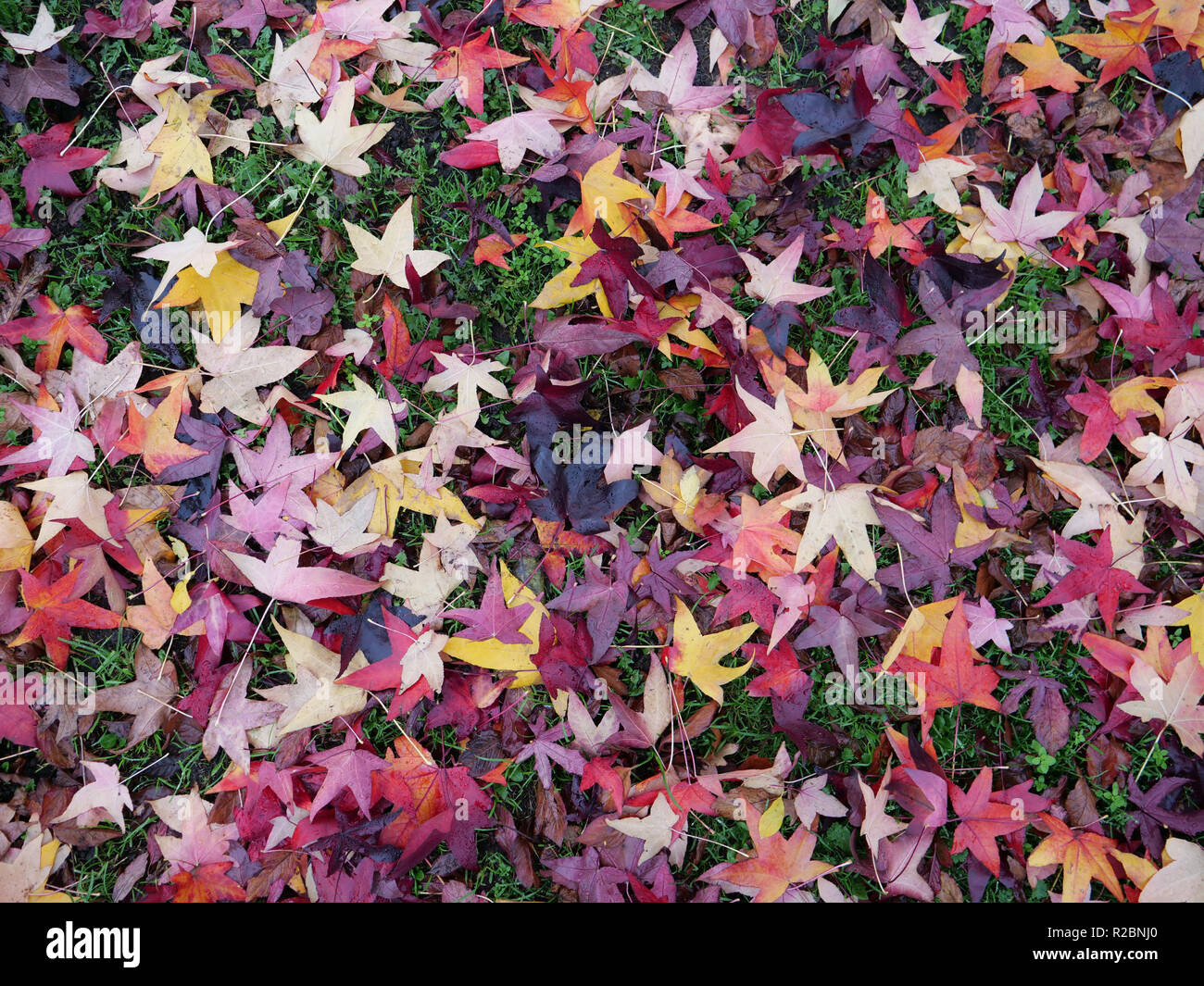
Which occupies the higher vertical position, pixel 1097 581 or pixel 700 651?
pixel 1097 581

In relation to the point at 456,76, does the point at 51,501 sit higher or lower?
lower

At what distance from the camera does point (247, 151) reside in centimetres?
222

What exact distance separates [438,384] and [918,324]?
Answer: 1432mm

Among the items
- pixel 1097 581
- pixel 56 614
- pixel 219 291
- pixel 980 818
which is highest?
pixel 219 291

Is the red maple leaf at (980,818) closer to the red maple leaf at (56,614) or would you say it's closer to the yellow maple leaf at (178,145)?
the red maple leaf at (56,614)

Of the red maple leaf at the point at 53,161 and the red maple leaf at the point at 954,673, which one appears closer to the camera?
the red maple leaf at the point at 954,673

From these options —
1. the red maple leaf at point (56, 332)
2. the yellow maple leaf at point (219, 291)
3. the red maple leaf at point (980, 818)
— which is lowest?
the red maple leaf at point (980, 818)

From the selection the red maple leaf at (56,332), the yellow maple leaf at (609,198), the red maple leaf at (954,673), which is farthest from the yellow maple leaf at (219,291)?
the red maple leaf at (954,673)

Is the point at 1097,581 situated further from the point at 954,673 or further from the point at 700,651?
the point at 700,651

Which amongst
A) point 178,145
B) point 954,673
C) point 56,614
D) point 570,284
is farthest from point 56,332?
point 954,673

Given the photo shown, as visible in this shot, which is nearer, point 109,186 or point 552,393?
point 552,393

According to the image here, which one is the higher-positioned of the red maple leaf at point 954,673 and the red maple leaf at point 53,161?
the red maple leaf at point 53,161

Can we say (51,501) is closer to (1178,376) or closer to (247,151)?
(247,151)
